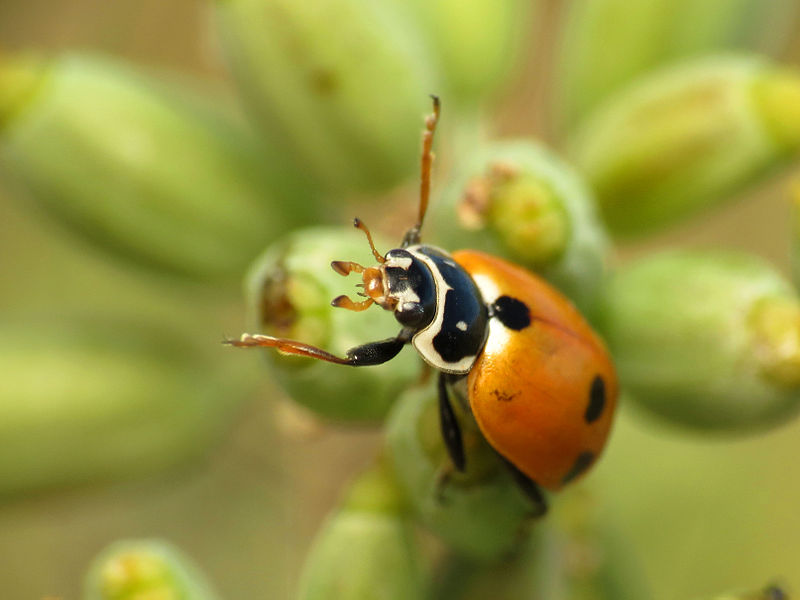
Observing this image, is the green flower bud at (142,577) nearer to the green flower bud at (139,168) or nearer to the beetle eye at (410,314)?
the beetle eye at (410,314)

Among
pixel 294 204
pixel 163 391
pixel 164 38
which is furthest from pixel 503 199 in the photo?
pixel 164 38

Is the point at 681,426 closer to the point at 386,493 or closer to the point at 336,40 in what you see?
the point at 386,493

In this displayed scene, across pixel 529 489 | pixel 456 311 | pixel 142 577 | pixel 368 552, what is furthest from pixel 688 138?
pixel 142 577

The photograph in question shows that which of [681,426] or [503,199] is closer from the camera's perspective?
[503,199]

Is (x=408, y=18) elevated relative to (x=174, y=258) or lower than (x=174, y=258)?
elevated

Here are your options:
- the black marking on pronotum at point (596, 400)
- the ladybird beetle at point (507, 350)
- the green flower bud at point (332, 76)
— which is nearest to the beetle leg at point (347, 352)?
the ladybird beetle at point (507, 350)

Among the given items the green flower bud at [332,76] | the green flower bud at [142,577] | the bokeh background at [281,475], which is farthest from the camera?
the bokeh background at [281,475]
